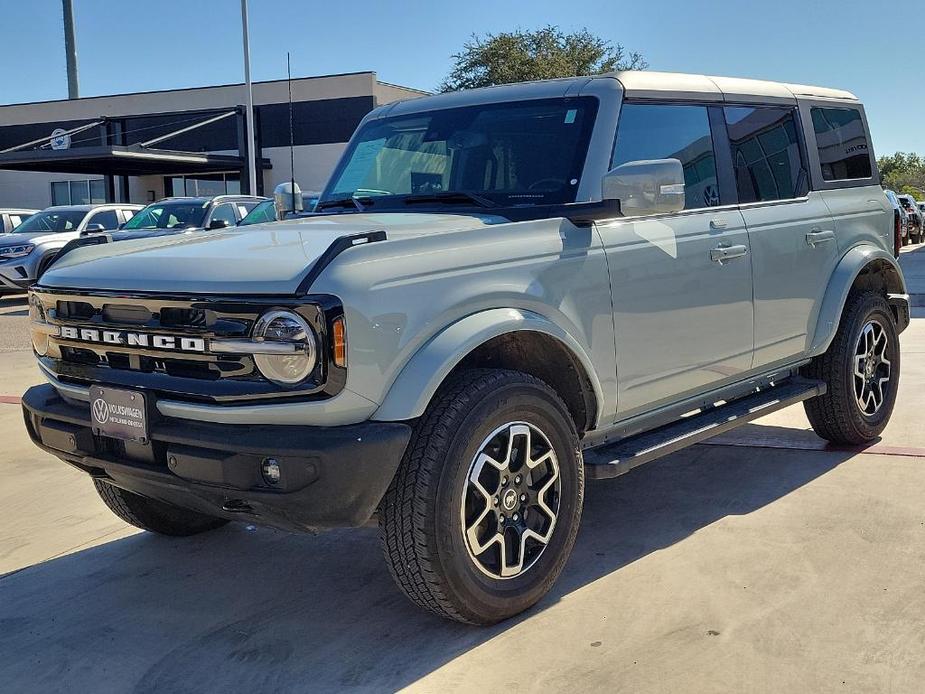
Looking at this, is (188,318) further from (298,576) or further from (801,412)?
(801,412)

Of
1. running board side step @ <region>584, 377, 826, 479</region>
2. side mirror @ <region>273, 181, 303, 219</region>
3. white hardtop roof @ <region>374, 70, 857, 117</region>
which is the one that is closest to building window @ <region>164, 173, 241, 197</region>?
side mirror @ <region>273, 181, 303, 219</region>

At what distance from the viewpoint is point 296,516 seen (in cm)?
303

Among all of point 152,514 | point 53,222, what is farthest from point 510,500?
point 53,222

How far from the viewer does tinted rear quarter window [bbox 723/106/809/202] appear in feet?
15.9

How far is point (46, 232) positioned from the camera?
17.3m

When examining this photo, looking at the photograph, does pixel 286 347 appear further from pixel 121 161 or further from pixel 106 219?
pixel 121 161

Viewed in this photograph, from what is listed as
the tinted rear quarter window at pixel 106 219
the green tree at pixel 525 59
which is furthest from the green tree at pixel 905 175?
the tinted rear quarter window at pixel 106 219

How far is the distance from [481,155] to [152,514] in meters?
2.14

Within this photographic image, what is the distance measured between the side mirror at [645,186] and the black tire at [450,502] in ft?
2.67

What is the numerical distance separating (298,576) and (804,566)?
2.02 meters

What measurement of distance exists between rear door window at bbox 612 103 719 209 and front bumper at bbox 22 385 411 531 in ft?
5.90

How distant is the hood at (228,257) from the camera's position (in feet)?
10.1

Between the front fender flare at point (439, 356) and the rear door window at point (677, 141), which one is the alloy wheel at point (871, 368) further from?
the front fender flare at point (439, 356)

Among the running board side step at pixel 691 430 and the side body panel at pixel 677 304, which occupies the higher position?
the side body panel at pixel 677 304
